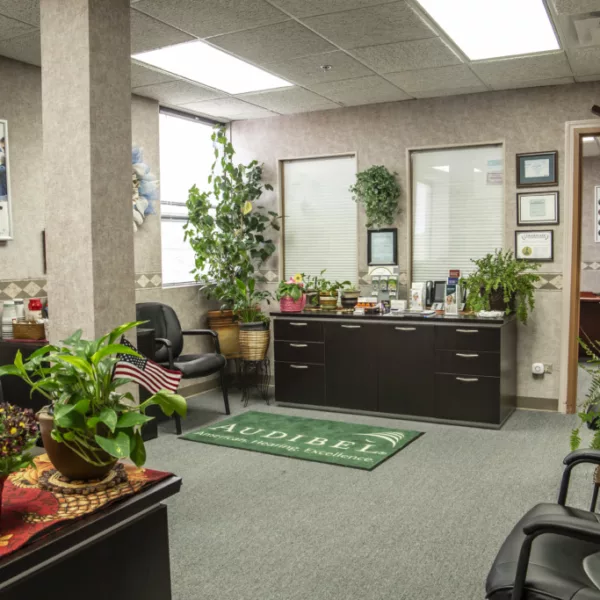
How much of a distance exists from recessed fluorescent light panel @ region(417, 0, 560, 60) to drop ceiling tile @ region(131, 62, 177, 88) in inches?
80.9

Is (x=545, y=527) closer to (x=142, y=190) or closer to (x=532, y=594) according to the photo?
(x=532, y=594)

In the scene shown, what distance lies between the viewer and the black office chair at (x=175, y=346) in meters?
4.90

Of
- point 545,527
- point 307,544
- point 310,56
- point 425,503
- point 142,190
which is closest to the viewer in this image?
point 545,527

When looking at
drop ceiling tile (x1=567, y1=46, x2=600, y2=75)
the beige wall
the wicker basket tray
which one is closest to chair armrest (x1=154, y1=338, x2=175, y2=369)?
the wicker basket tray

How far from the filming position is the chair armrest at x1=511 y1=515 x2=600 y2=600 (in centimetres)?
159

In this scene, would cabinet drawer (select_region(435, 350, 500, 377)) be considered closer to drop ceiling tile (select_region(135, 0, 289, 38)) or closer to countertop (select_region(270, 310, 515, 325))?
countertop (select_region(270, 310, 515, 325))

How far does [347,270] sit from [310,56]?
2.23 metres

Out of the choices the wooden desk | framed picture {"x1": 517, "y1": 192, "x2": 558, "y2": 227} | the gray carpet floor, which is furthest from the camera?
framed picture {"x1": 517, "y1": 192, "x2": 558, "y2": 227}

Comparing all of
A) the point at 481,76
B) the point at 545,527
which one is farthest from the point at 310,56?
the point at 545,527

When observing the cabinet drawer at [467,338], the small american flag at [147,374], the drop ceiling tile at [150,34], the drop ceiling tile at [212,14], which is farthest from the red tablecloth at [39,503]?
the cabinet drawer at [467,338]

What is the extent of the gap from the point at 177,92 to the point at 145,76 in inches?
19.4

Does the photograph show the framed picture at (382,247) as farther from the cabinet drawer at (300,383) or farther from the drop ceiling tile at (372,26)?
the drop ceiling tile at (372,26)

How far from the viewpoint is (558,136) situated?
517 centimetres

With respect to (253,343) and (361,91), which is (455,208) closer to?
(361,91)
